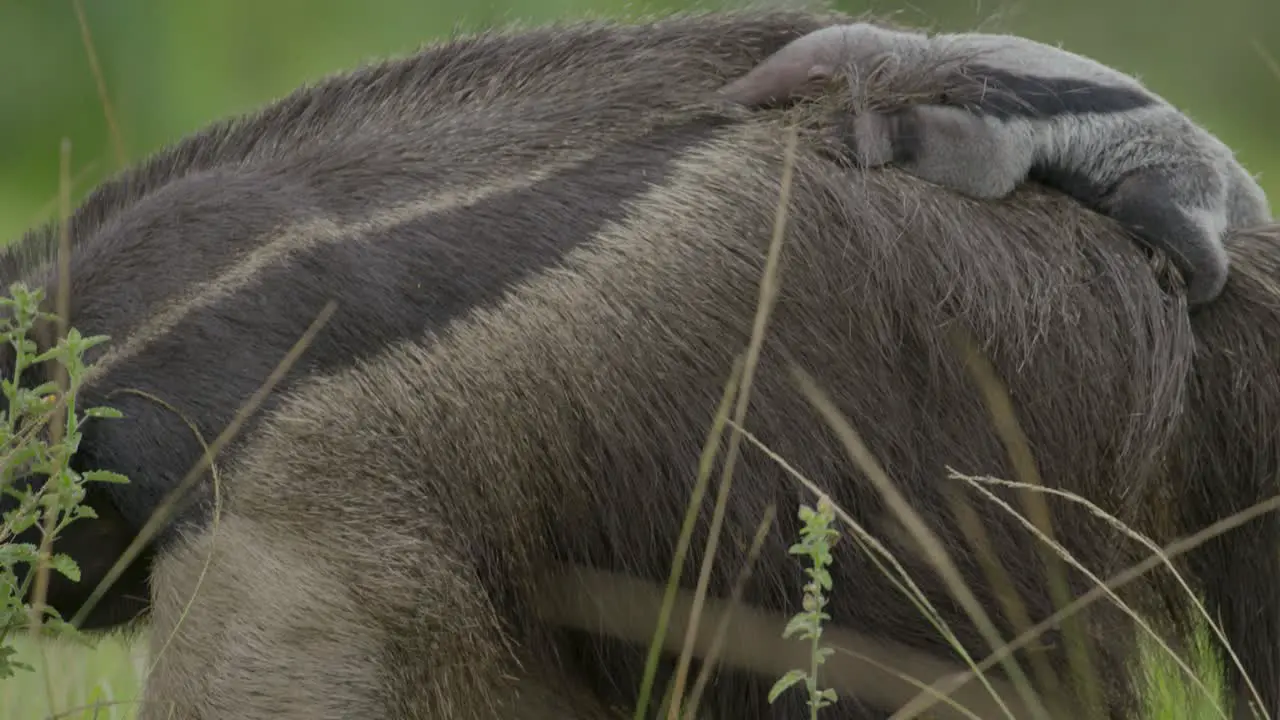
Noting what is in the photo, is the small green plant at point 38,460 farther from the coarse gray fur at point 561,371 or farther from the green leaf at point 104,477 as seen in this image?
the coarse gray fur at point 561,371

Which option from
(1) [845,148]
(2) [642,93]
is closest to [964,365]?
(1) [845,148]

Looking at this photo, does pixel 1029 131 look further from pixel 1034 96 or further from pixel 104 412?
pixel 104 412

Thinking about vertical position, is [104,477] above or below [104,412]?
below

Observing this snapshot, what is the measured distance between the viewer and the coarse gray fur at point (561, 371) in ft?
12.9

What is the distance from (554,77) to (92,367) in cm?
133

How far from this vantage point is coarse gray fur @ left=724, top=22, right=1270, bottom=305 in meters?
4.40

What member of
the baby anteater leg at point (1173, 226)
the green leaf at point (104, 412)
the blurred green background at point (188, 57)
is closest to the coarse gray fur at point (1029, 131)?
the baby anteater leg at point (1173, 226)

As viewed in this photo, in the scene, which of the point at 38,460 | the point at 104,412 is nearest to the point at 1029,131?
the point at 104,412

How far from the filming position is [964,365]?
436 centimetres

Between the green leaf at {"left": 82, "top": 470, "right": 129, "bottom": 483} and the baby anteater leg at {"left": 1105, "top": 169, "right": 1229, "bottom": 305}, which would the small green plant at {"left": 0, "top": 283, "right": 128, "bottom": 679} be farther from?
the baby anteater leg at {"left": 1105, "top": 169, "right": 1229, "bottom": 305}

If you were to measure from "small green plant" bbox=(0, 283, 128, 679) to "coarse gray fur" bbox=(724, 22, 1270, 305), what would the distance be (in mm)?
1710

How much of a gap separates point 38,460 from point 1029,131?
240cm

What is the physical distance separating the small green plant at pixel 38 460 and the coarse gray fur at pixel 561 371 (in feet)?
0.49

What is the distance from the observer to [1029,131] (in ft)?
14.7
